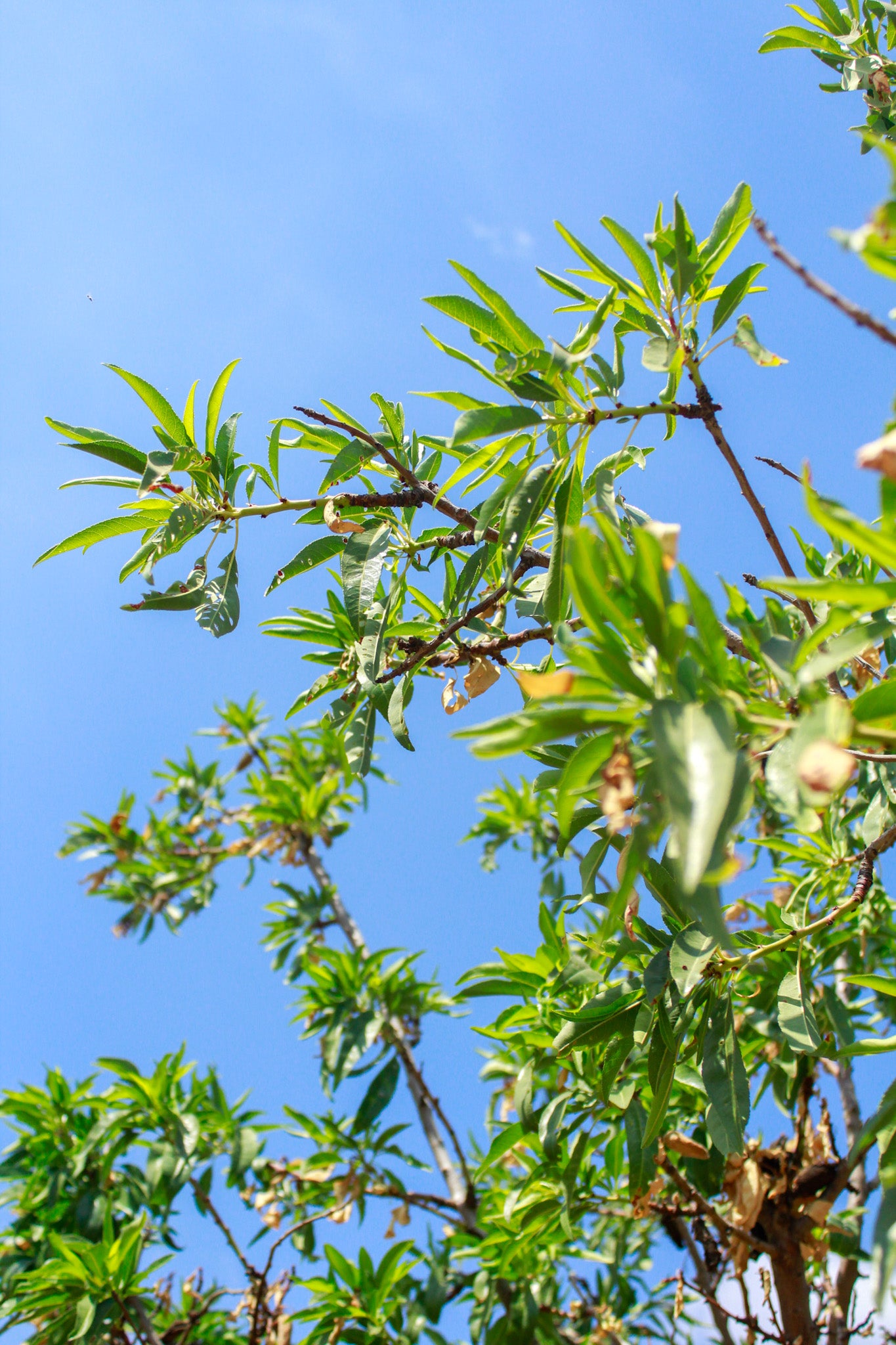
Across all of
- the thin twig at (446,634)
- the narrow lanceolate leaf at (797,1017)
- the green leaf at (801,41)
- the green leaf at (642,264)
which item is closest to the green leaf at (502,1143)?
the narrow lanceolate leaf at (797,1017)

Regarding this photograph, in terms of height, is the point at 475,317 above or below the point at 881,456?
above

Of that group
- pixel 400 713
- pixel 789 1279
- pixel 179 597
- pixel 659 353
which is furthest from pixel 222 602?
pixel 789 1279

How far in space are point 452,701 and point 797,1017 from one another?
834mm

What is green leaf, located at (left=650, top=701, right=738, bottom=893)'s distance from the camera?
644 millimetres

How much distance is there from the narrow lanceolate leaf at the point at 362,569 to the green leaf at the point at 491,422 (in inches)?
12.3

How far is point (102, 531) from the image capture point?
169 cm

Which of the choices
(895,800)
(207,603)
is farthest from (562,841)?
(895,800)

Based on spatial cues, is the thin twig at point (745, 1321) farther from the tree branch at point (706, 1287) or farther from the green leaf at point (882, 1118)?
the green leaf at point (882, 1118)

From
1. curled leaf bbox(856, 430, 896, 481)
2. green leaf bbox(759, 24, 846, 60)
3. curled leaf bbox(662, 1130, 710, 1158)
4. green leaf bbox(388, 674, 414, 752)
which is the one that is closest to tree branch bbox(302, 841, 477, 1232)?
curled leaf bbox(662, 1130, 710, 1158)

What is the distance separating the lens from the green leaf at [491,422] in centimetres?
134

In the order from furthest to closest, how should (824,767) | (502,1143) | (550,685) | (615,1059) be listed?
(502,1143)
(615,1059)
(550,685)
(824,767)

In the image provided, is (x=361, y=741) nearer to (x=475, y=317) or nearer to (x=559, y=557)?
(x=559, y=557)

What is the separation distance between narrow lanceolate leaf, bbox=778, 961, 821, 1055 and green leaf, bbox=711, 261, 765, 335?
44.4 inches

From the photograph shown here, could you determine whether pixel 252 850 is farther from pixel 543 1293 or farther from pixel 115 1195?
pixel 543 1293
